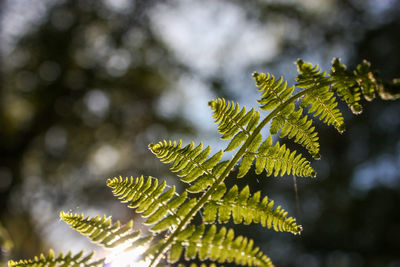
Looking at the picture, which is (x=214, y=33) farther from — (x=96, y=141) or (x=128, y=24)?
(x=96, y=141)

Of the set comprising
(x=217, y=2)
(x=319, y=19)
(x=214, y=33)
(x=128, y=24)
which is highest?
(x=319, y=19)

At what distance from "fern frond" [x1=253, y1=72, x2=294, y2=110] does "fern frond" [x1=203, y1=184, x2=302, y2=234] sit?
0.27 m

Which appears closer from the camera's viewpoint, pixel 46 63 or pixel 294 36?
pixel 46 63

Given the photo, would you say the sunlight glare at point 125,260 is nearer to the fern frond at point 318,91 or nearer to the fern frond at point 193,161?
the fern frond at point 193,161

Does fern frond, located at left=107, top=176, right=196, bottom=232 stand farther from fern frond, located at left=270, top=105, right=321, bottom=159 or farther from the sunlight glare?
A: fern frond, located at left=270, top=105, right=321, bottom=159

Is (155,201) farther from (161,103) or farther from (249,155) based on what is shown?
(161,103)

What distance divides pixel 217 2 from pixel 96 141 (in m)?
5.12

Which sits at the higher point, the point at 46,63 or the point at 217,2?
the point at 217,2

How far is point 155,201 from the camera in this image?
779 mm

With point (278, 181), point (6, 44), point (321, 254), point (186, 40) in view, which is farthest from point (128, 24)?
point (321, 254)

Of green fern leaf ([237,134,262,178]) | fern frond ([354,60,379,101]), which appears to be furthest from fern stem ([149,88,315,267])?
fern frond ([354,60,379,101])

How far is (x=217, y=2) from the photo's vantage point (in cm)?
773

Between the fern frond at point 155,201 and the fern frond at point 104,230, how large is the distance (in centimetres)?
6

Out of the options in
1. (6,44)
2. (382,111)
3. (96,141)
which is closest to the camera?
(6,44)
